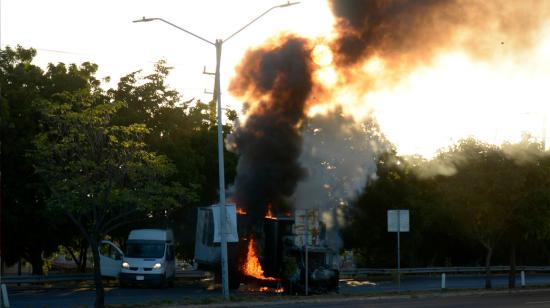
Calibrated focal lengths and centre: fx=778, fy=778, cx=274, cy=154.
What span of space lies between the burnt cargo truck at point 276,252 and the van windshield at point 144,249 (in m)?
2.62

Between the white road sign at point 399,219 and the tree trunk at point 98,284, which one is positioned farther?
the white road sign at point 399,219

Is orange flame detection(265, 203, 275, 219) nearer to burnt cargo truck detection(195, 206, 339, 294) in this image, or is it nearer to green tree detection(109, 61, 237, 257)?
burnt cargo truck detection(195, 206, 339, 294)

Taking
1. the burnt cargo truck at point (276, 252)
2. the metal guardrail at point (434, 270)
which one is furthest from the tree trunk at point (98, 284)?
the metal guardrail at point (434, 270)

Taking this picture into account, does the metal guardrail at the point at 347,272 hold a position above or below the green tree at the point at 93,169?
below

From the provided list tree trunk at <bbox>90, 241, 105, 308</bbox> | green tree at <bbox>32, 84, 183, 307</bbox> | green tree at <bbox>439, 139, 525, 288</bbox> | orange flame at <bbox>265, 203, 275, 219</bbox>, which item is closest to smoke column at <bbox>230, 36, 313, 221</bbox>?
orange flame at <bbox>265, 203, 275, 219</bbox>

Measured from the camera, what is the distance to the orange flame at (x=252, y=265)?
3304cm

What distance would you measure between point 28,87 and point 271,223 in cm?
1412

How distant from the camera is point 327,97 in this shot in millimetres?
35000

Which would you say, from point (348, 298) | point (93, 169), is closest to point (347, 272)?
Answer: point (348, 298)

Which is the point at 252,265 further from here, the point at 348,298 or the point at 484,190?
the point at 484,190

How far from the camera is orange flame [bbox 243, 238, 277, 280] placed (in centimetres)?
3304

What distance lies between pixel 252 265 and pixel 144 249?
652 centimetres

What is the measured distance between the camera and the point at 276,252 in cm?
3188

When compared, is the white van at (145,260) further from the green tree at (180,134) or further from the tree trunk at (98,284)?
the tree trunk at (98,284)
